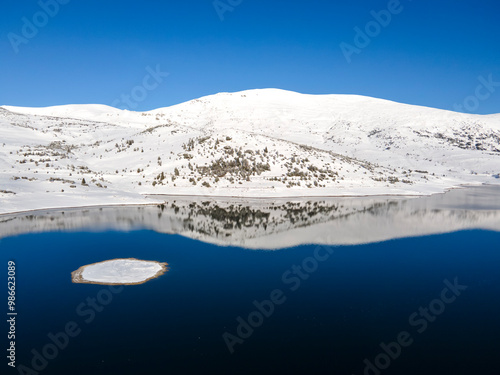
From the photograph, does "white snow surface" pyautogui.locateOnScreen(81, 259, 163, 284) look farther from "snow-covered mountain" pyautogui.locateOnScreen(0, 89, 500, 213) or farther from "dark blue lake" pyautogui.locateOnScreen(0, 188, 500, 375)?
"snow-covered mountain" pyautogui.locateOnScreen(0, 89, 500, 213)

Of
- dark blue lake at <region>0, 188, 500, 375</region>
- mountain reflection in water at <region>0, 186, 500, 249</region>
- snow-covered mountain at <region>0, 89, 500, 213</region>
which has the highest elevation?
snow-covered mountain at <region>0, 89, 500, 213</region>

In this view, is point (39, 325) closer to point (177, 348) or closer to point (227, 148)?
point (177, 348)

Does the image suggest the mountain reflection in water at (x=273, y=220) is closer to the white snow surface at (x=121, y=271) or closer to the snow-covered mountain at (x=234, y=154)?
the snow-covered mountain at (x=234, y=154)

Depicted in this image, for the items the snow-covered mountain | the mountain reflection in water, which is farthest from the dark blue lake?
the snow-covered mountain

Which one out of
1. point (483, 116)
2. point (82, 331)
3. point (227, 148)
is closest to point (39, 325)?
point (82, 331)

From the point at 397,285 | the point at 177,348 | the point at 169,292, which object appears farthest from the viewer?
the point at 397,285

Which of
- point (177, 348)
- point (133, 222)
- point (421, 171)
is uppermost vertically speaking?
point (421, 171)

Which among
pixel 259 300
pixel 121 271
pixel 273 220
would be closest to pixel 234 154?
pixel 273 220

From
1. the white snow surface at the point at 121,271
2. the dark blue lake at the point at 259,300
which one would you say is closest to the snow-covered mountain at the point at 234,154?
the dark blue lake at the point at 259,300
